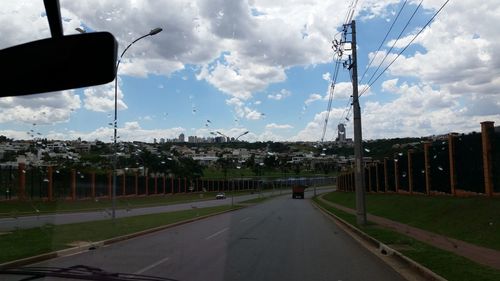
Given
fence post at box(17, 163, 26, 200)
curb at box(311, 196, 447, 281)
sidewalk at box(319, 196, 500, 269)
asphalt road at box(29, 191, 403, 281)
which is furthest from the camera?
fence post at box(17, 163, 26, 200)

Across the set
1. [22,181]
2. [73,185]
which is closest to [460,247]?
[22,181]

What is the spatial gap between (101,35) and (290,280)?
8.80 meters

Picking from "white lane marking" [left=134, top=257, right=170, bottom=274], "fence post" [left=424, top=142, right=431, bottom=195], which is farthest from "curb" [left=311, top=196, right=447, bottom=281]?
"fence post" [left=424, top=142, right=431, bottom=195]

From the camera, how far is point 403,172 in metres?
39.9

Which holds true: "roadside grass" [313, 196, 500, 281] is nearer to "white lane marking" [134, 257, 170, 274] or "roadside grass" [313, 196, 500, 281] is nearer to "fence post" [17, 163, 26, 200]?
"white lane marking" [134, 257, 170, 274]

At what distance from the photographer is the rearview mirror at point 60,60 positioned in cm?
310

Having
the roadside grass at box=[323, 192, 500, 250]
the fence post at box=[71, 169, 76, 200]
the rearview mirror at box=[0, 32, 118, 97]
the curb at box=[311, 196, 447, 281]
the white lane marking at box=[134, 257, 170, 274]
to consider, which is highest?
the rearview mirror at box=[0, 32, 118, 97]

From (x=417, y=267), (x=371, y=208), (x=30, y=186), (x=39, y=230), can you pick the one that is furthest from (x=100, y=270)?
(x=30, y=186)

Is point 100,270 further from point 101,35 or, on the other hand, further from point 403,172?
point 403,172

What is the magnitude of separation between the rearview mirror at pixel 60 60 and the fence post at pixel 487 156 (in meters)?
22.2

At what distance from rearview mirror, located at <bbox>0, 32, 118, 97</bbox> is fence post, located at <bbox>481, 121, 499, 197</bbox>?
2223cm

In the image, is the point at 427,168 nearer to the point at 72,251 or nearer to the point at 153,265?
the point at 72,251

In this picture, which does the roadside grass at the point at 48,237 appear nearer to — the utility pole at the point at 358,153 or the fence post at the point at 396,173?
the utility pole at the point at 358,153

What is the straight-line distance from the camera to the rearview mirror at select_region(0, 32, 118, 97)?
10.2 ft
